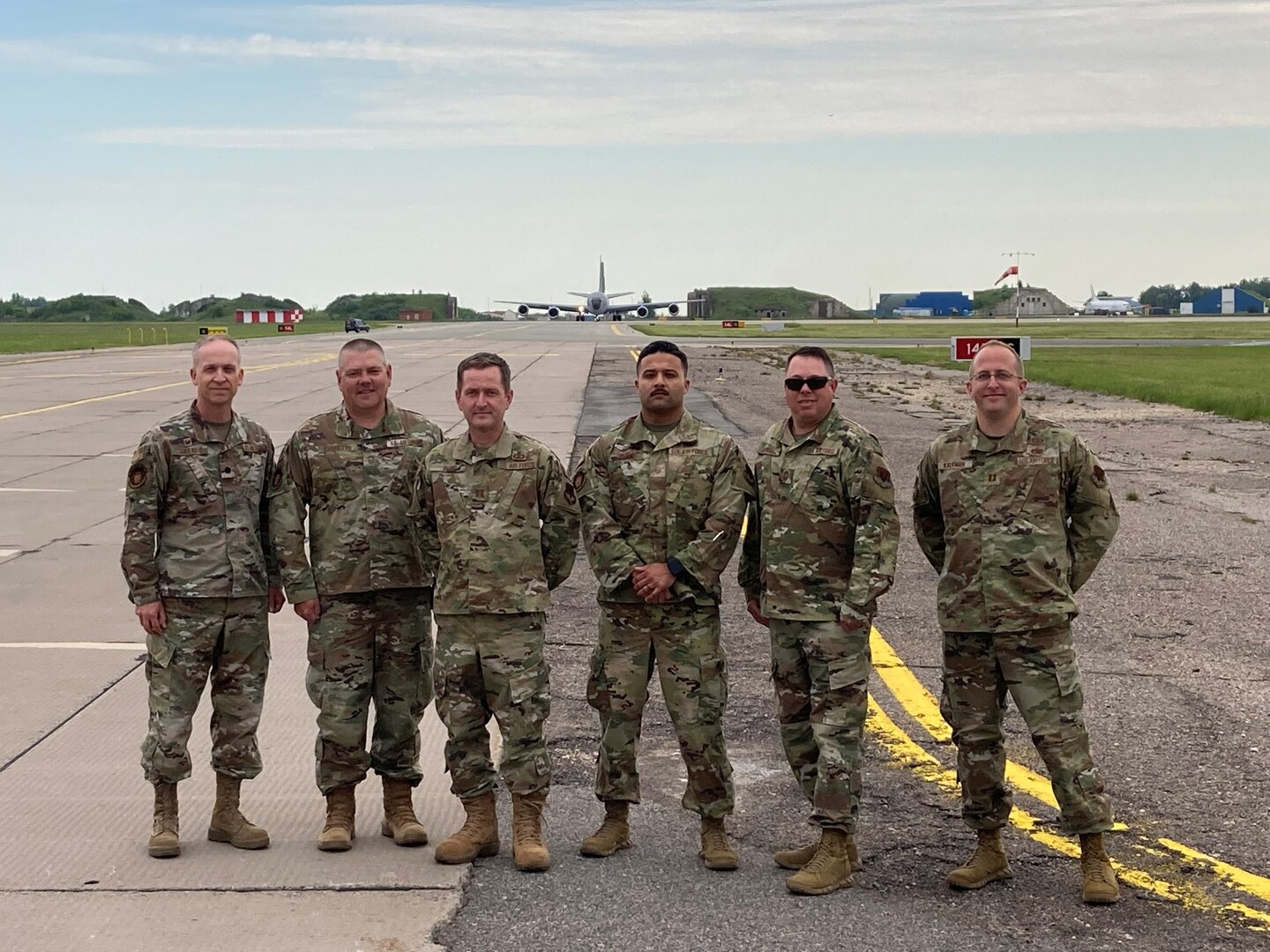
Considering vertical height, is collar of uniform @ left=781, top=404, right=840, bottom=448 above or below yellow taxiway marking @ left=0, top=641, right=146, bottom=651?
above

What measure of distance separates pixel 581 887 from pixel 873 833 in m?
1.29

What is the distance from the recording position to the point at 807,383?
5.69 m

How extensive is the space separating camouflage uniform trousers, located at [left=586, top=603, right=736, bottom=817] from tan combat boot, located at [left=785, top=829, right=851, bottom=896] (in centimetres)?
43

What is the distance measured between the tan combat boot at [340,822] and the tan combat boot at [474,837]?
0.38 m

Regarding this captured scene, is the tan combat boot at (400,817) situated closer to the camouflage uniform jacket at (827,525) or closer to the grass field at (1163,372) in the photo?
the camouflage uniform jacket at (827,525)

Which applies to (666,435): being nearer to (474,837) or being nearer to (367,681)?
(367,681)

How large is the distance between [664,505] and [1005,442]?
132cm

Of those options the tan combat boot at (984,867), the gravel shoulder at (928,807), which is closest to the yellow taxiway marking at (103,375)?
the gravel shoulder at (928,807)

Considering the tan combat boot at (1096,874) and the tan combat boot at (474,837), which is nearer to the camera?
the tan combat boot at (1096,874)

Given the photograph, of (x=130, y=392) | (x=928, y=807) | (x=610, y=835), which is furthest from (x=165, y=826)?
(x=130, y=392)

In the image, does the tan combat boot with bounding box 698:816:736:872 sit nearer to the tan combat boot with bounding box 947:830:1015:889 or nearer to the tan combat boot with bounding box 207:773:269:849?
the tan combat boot with bounding box 947:830:1015:889

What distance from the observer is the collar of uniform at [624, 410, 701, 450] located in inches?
229

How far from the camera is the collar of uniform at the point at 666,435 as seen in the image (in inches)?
229

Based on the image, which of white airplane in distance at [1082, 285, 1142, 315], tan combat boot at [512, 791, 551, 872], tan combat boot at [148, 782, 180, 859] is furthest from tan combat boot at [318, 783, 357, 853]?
white airplane in distance at [1082, 285, 1142, 315]
